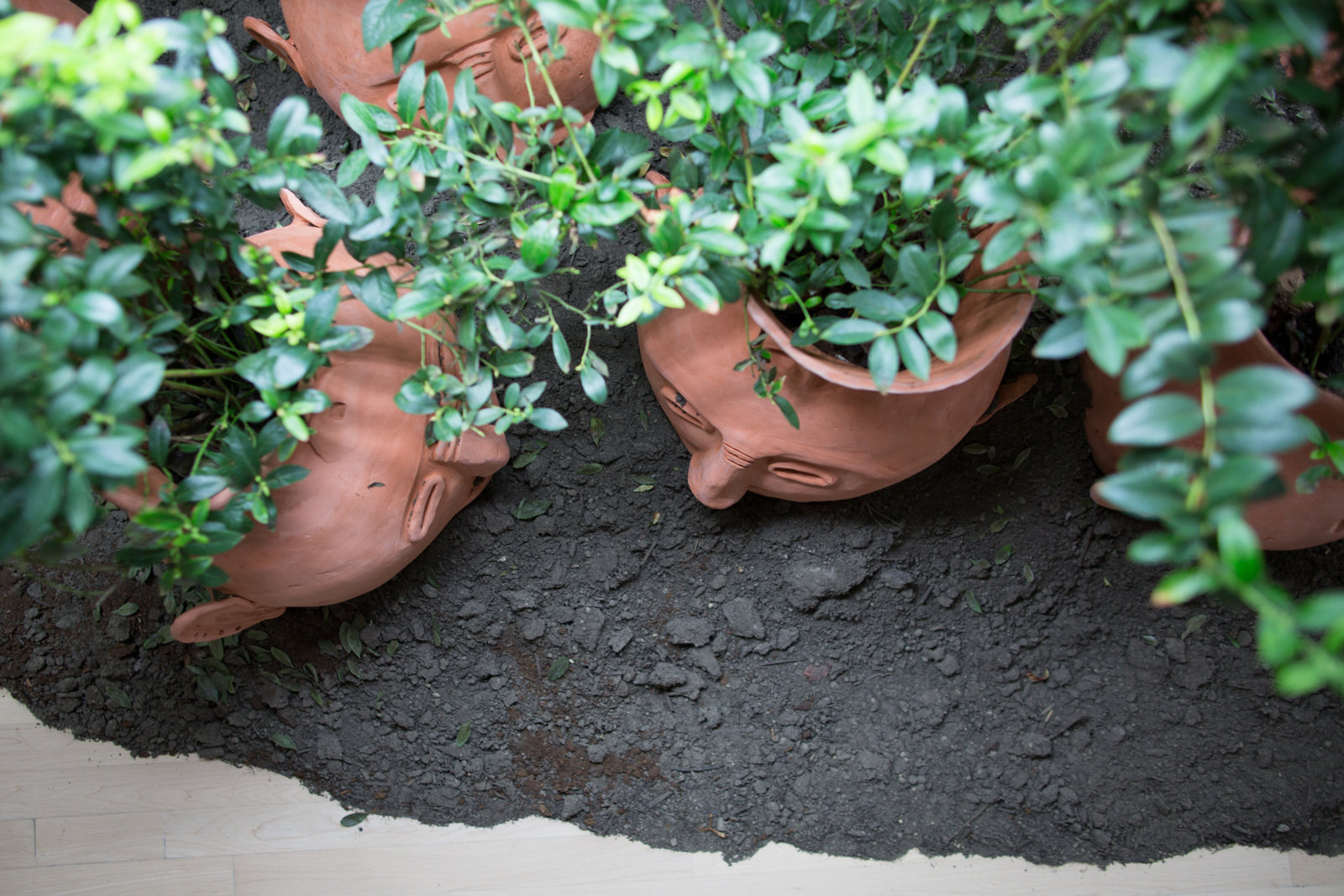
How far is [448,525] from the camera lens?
1.43m

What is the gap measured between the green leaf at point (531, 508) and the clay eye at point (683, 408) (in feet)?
1.05

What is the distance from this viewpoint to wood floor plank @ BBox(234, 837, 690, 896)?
139cm

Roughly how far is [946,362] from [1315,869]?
1.08 m

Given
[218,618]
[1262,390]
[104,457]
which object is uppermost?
[1262,390]

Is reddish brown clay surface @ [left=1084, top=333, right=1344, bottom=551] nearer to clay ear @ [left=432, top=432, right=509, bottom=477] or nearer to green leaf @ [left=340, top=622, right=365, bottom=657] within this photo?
clay ear @ [left=432, top=432, right=509, bottom=477]

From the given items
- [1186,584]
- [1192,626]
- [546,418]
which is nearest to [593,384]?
[546,418]

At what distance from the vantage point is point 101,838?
1.40 meters

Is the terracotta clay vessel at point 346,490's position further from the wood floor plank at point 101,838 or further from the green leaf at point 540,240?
the wood floor plank at point 101,838

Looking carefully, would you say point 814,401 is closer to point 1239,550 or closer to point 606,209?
point 606,209

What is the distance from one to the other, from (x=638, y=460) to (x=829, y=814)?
64 centimetres

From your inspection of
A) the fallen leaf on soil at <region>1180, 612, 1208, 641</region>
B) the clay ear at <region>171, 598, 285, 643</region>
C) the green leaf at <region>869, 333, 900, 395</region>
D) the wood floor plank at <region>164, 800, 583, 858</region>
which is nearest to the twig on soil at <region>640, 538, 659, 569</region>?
the wood floor plank at <region>164, 800, 583, 858</region>

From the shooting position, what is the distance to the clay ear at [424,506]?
3.91 ft

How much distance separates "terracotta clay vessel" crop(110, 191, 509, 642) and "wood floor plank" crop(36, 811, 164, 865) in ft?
1.56

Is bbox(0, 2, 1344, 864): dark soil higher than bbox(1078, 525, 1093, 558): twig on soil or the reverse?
the reverse
